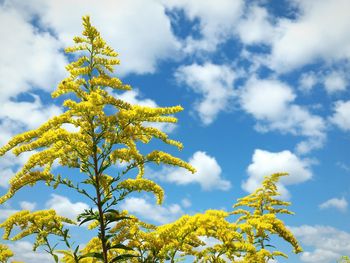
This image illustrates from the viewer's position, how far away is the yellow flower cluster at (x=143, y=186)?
985cm

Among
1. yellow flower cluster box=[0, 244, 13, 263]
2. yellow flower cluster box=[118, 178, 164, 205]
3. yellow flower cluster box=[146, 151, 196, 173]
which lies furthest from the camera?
yellow flower cluster box=[0, 244, 13, 263]

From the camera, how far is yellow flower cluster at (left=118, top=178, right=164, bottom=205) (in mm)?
9852

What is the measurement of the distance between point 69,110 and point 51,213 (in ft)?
11.4

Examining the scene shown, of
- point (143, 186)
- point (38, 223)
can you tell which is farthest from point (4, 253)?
point (143, 186)

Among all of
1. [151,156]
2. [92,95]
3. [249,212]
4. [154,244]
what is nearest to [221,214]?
[154,244]

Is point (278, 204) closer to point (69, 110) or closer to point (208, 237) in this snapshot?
point (208, 237)

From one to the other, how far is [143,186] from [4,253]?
10.0m

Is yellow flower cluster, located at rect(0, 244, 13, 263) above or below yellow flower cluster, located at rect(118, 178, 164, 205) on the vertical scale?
above

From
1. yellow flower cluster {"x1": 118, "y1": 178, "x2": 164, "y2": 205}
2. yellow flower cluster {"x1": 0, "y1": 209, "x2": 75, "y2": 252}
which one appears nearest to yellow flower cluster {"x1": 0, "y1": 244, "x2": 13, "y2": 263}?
yellow flower cluster {"x1": 0, "y1": 209, "x2": 75, "y2": 252}

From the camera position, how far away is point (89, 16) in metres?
10.6

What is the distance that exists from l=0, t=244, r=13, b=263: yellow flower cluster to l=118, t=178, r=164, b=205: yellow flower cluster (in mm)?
9817

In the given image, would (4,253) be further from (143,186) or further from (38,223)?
(143,186)

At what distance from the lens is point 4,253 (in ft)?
55.1

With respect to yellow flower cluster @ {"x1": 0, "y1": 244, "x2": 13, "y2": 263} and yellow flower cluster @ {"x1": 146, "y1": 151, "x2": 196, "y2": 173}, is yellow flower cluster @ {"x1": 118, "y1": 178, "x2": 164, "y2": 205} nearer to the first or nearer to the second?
yellow flower cluster @ {"x1": 146, "y1": 151, "x2": 196, "y2": 173}
